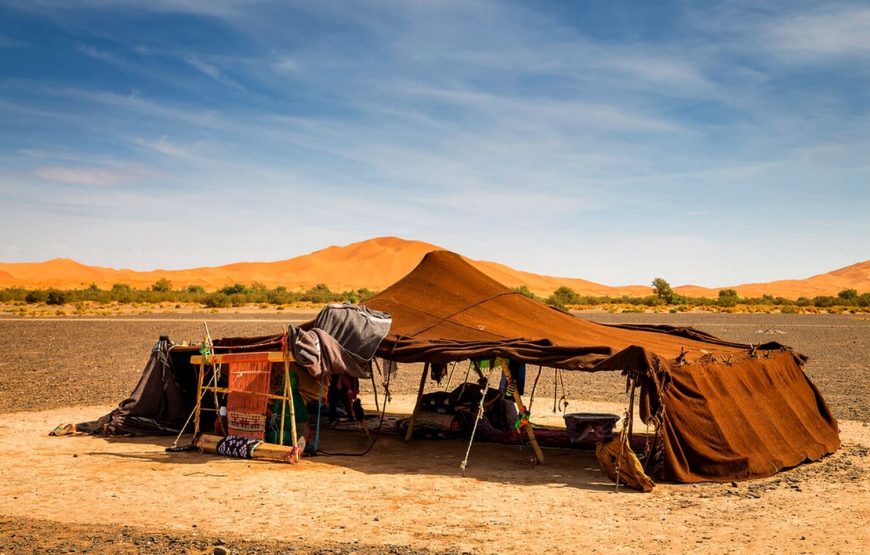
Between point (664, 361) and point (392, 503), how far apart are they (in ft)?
12.1

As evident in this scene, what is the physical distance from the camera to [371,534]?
760cm

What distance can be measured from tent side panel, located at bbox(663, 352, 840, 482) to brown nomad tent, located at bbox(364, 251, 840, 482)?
17 mm

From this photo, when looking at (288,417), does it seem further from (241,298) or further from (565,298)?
(565,298)

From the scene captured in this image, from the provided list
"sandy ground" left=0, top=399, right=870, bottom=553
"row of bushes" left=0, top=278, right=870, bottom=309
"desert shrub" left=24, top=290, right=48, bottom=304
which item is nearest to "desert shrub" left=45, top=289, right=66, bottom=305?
"row of bushes" left=0, top=278, right=870, bottom=309

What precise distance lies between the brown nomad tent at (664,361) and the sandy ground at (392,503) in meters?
0.43

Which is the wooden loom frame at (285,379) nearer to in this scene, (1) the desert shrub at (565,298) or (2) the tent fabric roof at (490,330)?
(2) the tent fabric roof at (490,330)

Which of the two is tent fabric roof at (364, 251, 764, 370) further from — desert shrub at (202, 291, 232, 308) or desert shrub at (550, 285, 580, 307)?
desert shrub at (550, 285, 580, 307)

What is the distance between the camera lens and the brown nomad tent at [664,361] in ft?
32.7

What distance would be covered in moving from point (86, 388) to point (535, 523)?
1333cm

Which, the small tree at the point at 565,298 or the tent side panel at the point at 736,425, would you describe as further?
the small tree at the point at 565,298

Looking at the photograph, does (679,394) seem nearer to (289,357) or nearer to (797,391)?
(797,391)

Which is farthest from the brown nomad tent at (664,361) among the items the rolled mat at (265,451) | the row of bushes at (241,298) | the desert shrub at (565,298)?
the desert shrub at (565,298)

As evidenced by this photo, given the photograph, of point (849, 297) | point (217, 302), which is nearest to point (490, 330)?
point (217, 302)

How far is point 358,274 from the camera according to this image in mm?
127938
